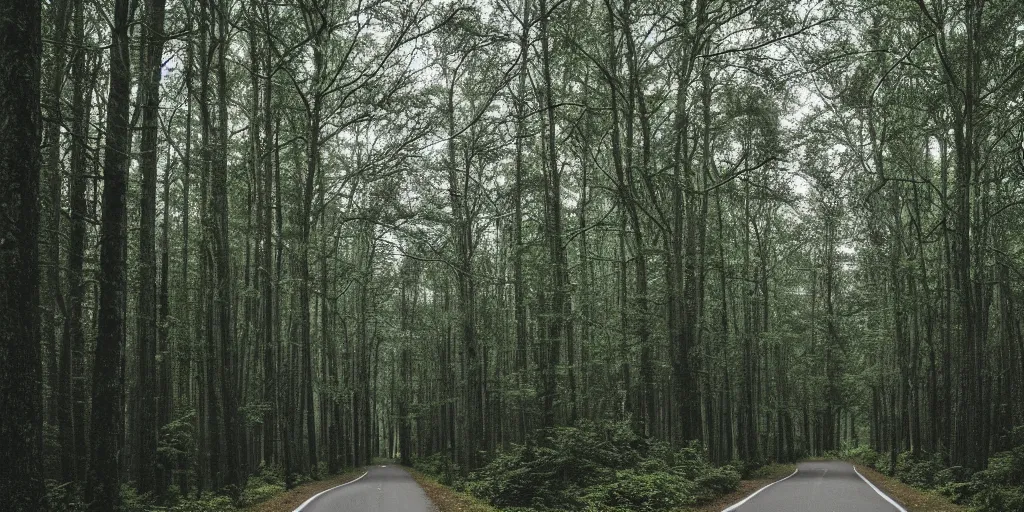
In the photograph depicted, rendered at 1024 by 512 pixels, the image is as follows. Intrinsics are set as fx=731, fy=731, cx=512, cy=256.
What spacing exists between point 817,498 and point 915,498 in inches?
102

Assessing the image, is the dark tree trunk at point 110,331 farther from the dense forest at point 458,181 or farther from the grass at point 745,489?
the grass at point 745,489

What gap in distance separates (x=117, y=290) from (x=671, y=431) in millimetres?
25764

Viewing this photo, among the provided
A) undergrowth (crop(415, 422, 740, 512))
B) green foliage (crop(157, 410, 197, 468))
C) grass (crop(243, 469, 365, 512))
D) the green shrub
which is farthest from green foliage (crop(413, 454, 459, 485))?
the green shrub

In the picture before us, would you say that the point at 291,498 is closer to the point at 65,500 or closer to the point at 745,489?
the point at 65,500

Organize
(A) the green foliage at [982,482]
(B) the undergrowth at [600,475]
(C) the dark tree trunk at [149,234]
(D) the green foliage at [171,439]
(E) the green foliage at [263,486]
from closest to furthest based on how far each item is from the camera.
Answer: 1. (C) the dark tree trunk at [149,234]
2. (A) the green foliage at [982,482]
3. (B) the undergrowth at [600,475]
4. (E) the green foliage at [263,486]
5. (D) the green foliage at [171,439]

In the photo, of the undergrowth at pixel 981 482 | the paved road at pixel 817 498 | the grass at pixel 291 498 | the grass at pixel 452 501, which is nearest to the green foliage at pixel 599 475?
the grass at pixel 452 501

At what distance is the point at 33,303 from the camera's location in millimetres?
6895

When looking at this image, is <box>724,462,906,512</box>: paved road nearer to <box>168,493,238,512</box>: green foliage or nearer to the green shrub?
the green shrub

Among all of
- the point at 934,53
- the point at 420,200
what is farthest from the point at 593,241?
the point at 934,53

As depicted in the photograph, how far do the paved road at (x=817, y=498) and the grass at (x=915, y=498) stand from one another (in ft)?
1.26

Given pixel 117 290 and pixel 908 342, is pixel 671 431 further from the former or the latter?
pixel 117 290

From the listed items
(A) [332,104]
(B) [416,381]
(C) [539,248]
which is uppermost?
(A) [332,104]

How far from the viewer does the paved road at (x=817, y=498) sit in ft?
48.6

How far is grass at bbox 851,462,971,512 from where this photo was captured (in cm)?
1500
